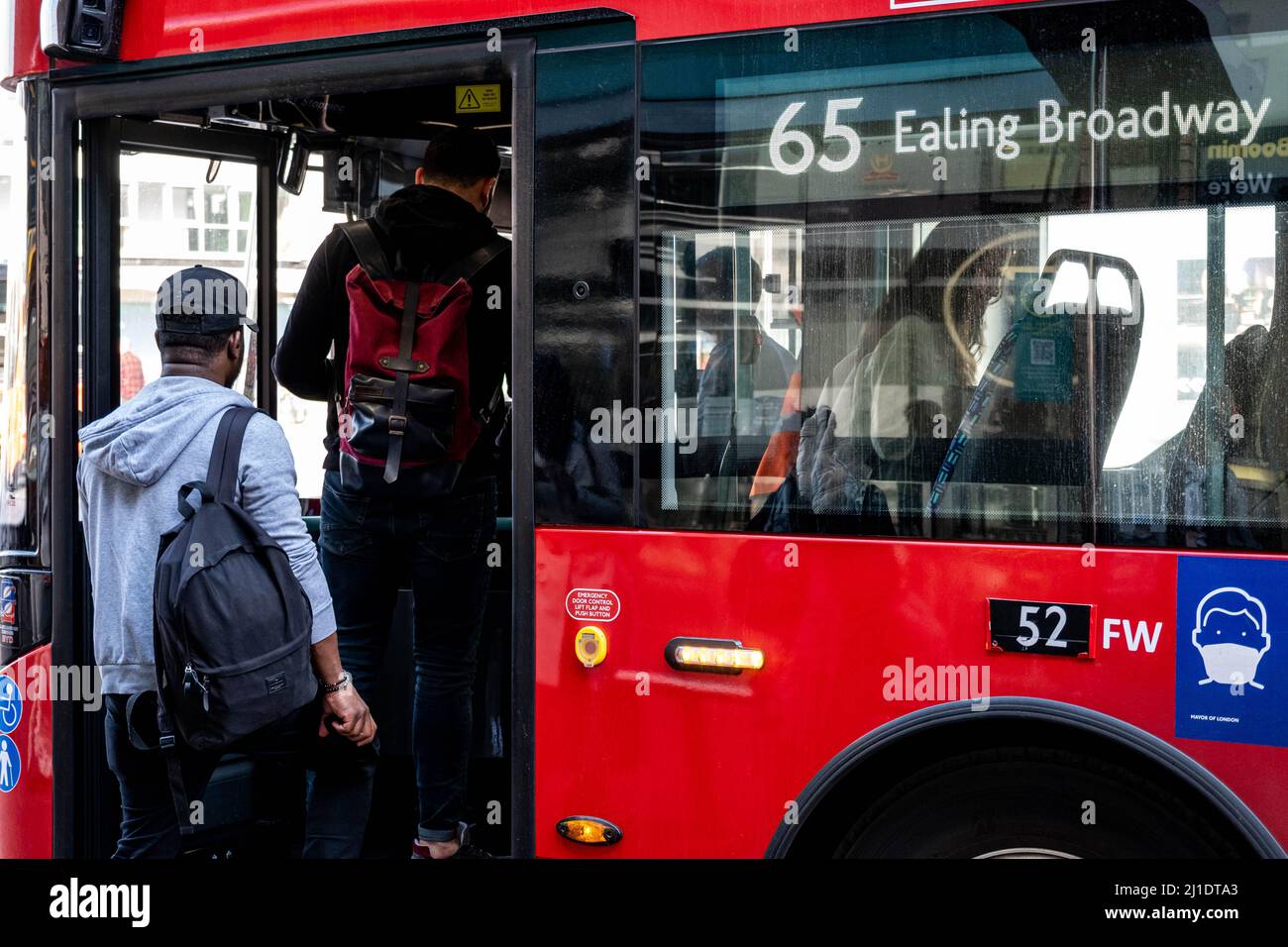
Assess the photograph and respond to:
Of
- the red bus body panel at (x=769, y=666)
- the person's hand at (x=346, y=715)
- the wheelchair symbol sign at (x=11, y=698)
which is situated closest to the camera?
the red bus body panel at (x=769, y=666)

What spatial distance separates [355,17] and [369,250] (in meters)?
0.57

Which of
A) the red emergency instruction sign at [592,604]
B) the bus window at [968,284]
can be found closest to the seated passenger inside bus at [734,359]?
the bus window at [968,284]

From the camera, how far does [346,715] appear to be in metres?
2.79

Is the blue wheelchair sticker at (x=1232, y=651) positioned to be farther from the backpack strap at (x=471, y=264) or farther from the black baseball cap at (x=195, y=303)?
the black baseball cap at (x=195, y=303)

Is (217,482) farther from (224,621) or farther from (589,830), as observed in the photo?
(589,830)

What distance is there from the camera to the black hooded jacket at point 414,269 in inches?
126

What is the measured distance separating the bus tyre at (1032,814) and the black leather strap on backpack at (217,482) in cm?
143

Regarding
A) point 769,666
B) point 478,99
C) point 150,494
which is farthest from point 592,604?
point 478,99

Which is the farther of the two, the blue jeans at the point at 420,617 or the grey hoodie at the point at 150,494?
the blue jeans at the point at 420,617

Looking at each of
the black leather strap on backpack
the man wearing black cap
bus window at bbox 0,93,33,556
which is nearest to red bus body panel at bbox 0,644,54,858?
bus window at bbox 0,93,33,556

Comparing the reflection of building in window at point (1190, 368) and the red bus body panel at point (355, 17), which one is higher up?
the red bus body panel at point (355, 17)

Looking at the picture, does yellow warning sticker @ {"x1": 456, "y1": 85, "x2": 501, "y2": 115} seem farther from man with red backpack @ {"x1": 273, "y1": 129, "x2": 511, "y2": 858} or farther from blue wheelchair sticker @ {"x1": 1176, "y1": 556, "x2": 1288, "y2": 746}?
blue wheelchair sticker @ {"x1": 1176, "y1": 556, "x2": 1288, "y2": 746}

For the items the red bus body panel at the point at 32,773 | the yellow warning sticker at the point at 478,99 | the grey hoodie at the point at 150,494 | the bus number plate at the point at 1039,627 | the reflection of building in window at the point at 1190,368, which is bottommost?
the red bus body panel at the point at 32,773

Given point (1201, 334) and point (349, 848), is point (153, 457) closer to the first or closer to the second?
point (349, 848)
